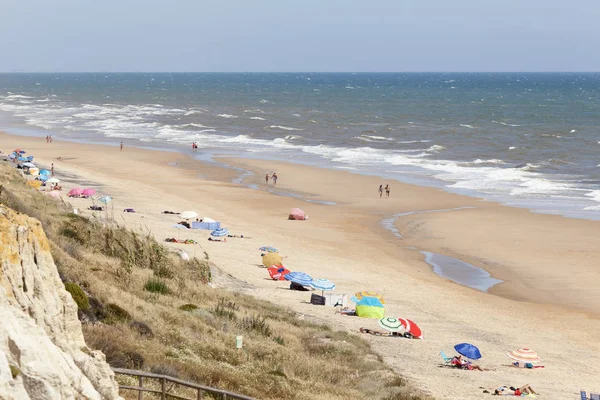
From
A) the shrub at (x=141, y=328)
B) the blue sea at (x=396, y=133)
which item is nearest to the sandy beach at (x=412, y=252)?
the blue sea at (x=396, y=133)

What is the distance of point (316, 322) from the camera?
65.2 ft

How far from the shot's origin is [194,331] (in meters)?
14.4

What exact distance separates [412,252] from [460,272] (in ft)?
9.96

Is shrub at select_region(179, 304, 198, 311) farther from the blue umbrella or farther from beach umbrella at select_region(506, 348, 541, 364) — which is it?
the blue umbrella

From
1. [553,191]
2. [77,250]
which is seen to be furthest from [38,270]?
[553,191]

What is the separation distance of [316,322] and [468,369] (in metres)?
3.94

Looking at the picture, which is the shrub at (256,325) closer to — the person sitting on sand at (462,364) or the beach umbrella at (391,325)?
the beach umbrella at (391,325)

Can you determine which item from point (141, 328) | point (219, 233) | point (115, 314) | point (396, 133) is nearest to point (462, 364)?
point (141, 328)

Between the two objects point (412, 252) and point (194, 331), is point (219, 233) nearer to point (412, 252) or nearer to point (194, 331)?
point (412, 252)

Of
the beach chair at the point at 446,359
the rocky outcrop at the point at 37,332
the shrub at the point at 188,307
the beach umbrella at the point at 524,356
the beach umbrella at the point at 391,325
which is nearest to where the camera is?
the rocky outcrop at the point at 37,332

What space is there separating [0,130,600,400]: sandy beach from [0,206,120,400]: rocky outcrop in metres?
9.36

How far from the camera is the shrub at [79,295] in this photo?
12.2m

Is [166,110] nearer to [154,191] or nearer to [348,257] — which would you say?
[154,191]

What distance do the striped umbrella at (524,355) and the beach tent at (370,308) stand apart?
158 inches
